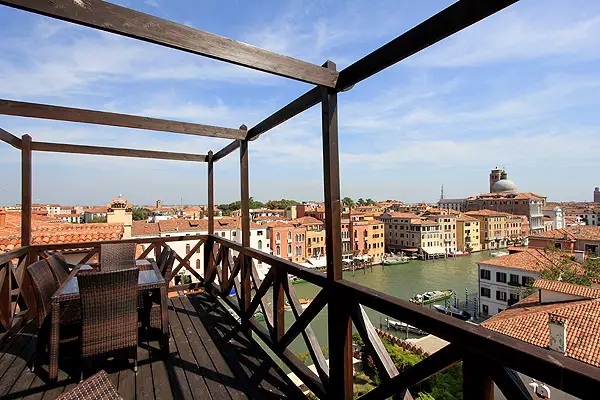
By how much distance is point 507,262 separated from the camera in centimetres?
1855

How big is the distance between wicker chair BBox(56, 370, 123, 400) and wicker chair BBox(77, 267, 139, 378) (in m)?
0.61

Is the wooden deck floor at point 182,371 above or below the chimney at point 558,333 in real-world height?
above

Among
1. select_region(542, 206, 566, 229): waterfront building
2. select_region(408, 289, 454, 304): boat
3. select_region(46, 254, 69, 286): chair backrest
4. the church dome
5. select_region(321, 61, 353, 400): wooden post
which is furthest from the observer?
the church dome

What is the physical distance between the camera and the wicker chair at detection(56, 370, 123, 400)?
50.4 inches

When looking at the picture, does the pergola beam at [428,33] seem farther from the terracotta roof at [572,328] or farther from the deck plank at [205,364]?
the terracotta roof at [572,328]

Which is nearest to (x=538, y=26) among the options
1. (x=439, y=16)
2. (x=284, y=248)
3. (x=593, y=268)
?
(x=439, y=16)

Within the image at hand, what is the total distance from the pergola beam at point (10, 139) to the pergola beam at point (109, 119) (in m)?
0.79

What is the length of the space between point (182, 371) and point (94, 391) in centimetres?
95

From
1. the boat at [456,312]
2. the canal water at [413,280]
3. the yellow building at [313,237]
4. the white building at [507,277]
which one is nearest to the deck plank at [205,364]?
the canal water at [413,280]

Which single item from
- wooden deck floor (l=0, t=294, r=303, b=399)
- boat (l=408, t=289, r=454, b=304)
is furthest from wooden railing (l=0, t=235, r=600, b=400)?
boat (l=408, t=289, r=454, b=304)

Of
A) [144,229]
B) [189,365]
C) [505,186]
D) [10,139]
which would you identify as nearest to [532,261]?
[189,365]

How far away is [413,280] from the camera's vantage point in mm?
27453

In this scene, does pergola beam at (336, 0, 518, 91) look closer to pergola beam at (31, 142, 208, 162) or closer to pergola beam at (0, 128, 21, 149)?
pergola beam at (31, 142, 208, 162)

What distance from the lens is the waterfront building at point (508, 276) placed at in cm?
1705
